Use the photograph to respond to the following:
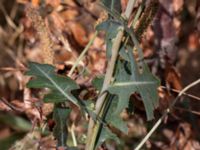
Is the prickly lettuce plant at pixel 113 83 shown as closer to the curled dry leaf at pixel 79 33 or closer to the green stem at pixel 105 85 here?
the green stem at pixel 105 85

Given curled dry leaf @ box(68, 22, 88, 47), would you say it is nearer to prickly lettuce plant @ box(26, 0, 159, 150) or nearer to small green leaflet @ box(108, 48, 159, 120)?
prickly lettuce plant @ box(26, 0, 159, 150)

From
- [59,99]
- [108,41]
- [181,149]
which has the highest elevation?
[108,41]

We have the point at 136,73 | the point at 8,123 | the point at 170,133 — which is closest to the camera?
the point at 136,73

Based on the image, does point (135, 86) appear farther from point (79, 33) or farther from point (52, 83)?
point (79, 33)

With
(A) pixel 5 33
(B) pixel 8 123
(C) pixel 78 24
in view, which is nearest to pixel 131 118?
(C) pixel 78 24

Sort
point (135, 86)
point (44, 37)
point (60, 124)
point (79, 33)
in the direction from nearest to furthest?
point (135, 86), point (60, 124), point (44, 37), point (79, 33)

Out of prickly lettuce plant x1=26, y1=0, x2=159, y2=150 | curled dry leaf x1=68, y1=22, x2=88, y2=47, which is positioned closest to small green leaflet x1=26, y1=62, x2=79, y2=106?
prickly lettuce plant x1=26, y1=0, x2=159, y2=150

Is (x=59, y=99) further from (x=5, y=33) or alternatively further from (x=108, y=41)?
(x=5, y=33)

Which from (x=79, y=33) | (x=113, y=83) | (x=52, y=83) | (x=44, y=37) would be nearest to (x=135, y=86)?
(x=113, y=83)
